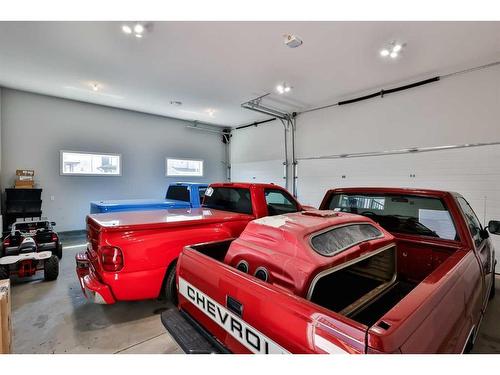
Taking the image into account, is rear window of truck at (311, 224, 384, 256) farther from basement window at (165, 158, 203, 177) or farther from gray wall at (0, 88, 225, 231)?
basement window at (165, 158, 203, 177)

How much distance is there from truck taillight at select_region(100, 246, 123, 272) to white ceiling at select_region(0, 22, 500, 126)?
294cm

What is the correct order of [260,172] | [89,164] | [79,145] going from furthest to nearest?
[260,172], [89,164], [79,145]

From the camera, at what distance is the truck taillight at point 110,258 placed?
2.27m

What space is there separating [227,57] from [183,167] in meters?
5.17

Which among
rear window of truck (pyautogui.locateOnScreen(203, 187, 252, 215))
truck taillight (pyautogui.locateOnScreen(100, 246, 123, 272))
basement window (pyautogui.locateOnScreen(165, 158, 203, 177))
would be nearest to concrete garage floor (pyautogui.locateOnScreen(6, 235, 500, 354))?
truck taillight (pyautogui.locateOnScreen(100, 246, 123, 272))

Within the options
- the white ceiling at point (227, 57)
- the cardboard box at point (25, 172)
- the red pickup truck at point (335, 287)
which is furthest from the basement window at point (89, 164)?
the red pickup truck at point (335, 287)

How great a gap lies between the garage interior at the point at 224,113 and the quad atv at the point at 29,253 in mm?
221

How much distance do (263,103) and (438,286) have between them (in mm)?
6171

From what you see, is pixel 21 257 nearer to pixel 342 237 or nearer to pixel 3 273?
pixel 3 273

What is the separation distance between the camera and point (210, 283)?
4.46 ft

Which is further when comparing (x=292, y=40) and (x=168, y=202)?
(x=168, y=202)

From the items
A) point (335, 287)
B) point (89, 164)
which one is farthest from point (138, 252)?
point (89, 164)

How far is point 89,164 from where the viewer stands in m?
6.82

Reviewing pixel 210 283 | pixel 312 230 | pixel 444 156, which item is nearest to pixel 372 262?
pixel 312 230
